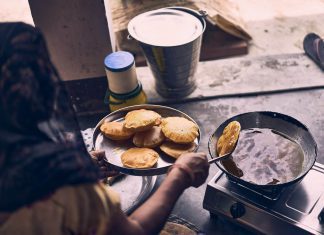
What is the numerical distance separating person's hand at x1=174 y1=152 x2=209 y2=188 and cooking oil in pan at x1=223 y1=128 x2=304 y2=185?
0.25m

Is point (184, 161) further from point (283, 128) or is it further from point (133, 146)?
point (283, 128)

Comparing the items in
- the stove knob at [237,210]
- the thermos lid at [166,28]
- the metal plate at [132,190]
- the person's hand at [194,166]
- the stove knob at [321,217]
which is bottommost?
the metal plate at [132,190]

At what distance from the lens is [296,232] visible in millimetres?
1741

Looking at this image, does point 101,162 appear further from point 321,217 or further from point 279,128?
point 321,217

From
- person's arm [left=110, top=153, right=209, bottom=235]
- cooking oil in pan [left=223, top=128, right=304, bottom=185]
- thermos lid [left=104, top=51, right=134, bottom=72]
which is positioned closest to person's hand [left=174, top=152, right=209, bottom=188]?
person's arm [left=110, top=153, right=209, bottom=235]

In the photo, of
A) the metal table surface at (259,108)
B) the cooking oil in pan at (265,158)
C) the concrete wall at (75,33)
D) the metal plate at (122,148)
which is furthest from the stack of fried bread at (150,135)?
→ the concrete wall at (75,33)

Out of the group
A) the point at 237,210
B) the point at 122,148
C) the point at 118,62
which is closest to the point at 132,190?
the point at 122,148

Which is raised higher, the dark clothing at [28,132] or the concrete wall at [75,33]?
the dark clothing at [28,132]

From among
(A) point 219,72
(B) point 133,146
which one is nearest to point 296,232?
(B) point 133,146

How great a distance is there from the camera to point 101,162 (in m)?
1.90

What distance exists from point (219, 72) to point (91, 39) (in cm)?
116

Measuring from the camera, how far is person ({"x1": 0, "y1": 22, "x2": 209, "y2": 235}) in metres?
1.00

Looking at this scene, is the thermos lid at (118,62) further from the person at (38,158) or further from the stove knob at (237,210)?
the person at (38,158)

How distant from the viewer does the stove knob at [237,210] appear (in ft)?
6.07
